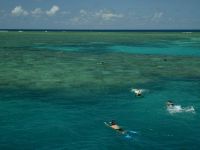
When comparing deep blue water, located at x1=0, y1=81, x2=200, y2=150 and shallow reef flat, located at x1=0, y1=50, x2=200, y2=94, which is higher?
shallow reef flat, located at x1=0, y1=50, x2=200, y2=94

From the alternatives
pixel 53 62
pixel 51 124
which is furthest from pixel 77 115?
pixel 53 62

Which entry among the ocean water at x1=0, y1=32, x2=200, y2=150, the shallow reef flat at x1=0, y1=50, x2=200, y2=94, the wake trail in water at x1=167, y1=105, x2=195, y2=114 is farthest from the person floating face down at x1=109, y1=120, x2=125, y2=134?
the shallow reef flat at x1=0, y1=50, x2=200, y2=94

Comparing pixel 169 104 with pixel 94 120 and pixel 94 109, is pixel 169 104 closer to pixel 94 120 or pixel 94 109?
pixel 94 109

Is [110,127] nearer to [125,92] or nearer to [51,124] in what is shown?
[51,124]

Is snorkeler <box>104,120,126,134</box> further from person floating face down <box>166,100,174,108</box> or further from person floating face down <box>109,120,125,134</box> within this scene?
person floating face down <box>166,100,174,108</box>

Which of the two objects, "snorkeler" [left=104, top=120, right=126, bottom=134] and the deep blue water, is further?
"snorkeler" [left=104, top=120, right=126, bottom=134]

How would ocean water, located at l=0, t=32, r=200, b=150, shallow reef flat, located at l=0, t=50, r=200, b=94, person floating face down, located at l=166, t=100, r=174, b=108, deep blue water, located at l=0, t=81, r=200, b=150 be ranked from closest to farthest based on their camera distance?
deep blue water, located at l=0, t=81, r=200, b=150
ocean water, located at l=0, t=32, r=200, b=150
person floating face down, located at l=166, t=100, r=174, b=108
shallow reef flat, located at l=0, t=50, r=200, b=94

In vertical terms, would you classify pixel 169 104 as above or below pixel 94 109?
above

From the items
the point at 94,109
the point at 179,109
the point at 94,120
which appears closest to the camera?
the point at 94,120

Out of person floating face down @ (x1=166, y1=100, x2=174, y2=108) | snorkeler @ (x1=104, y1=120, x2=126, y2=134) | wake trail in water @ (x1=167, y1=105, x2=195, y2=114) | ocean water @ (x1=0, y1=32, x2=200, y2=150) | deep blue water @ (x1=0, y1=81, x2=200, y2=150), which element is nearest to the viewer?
deep blue water @ (x1=0, y1=81, x2=200, y2=150)

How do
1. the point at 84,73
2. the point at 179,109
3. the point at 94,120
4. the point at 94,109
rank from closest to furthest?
the point at 94,120, the point at 94,109, the point at 179,109, the point at 84,73

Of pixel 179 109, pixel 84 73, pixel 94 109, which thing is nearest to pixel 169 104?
pixel 179 109

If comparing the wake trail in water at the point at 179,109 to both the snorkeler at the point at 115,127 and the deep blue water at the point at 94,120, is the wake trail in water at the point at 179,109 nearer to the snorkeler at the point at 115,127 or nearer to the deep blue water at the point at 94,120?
the deep blue water at the point at 94,120
